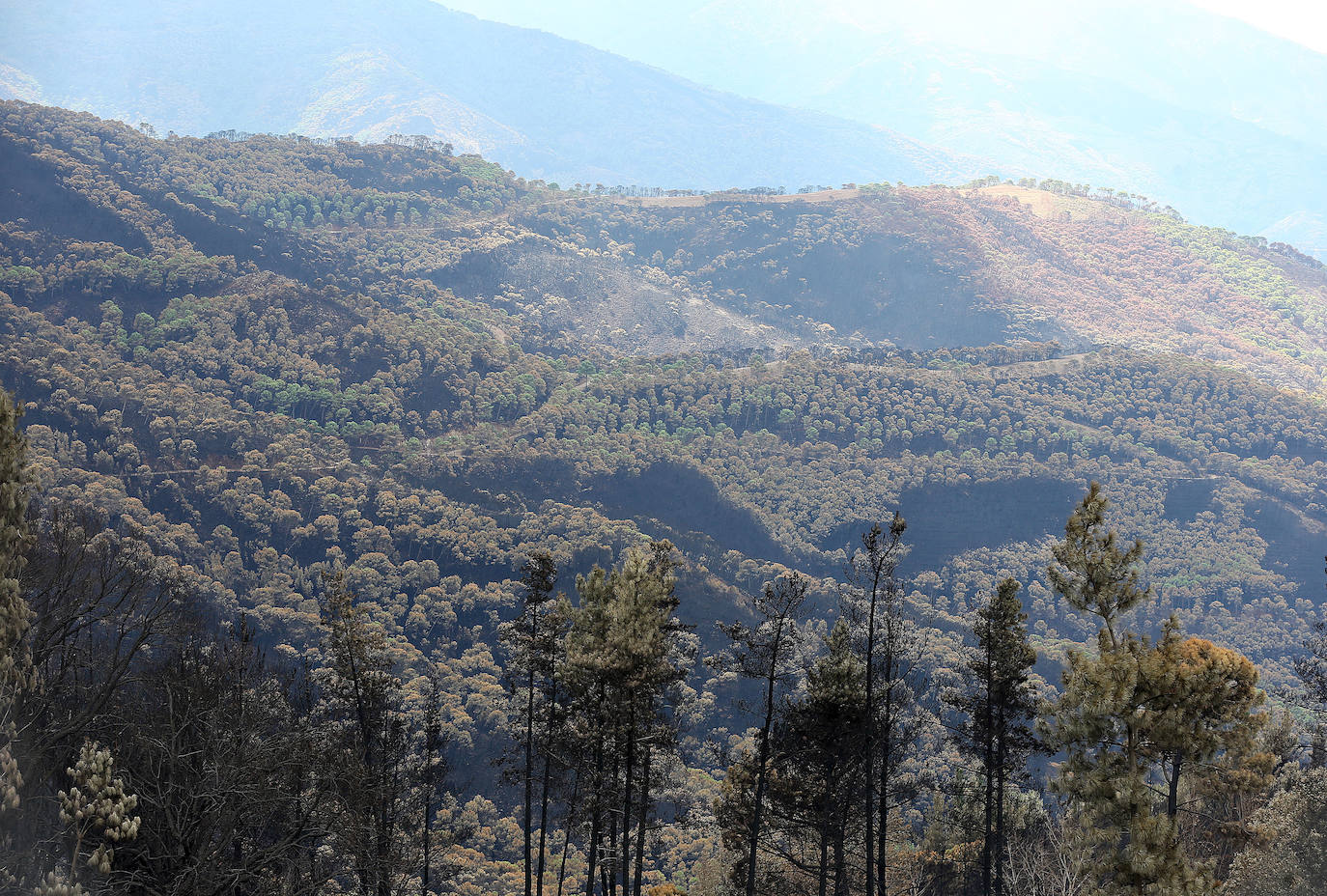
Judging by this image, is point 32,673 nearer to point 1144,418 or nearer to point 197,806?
point 197,806

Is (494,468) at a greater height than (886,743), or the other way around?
(886,743)

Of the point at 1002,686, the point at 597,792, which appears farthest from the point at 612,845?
the point at 1002,686

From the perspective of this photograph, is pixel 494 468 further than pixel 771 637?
Yes

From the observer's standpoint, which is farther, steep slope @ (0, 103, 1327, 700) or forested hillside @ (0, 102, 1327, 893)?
steep slope @ (0, 103, 1327, 700)

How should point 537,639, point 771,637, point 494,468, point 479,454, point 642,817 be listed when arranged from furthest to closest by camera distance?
point 479,454
point 494,468
point 537,639
point 642,817
point 771,637

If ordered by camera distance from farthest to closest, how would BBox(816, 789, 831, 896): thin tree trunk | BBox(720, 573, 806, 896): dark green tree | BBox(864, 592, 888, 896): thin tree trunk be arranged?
1. BBox(816, 789, 831, 896): thin tree trunk
2. BBox(720, 573, 806, 896): dark green tree
3. BBox(864, 592, 888, 896): thin tree trunk

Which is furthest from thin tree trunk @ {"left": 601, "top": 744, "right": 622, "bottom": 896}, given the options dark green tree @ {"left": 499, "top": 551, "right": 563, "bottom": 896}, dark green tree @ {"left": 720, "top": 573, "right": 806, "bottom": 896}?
dark green tree @ {"left": 720, "top": 573, "right": 806, "bottom": 896}

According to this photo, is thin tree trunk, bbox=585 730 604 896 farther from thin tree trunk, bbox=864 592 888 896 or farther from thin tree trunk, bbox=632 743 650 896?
thin tree trunk, bbox=864 592 888 896

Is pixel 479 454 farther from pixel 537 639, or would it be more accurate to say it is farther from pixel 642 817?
pixel 642 817

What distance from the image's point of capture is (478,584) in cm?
11769

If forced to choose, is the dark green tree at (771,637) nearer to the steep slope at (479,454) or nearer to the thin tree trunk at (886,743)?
the thin tree trunk at (886,743)

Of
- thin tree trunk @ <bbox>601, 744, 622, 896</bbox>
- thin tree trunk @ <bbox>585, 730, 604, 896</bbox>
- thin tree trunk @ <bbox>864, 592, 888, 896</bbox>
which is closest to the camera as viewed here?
thin tree trunk @ <bbox>864, 592, 888, 896</bbox>

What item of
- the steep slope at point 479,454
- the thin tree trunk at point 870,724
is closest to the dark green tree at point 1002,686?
the thin tree trunk at point 870,724

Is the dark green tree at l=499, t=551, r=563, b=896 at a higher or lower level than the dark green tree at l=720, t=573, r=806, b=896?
lower
